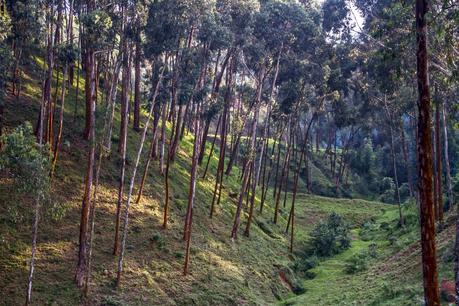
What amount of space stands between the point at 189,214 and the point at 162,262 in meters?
3.05

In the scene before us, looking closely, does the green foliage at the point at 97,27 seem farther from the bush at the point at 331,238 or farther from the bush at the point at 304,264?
the bush at the point at 331,238

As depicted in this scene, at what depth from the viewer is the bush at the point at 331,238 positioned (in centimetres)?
3894

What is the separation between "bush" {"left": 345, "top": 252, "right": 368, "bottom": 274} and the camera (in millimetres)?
30872

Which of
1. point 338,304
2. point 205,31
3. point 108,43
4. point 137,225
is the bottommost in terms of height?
point 338,304

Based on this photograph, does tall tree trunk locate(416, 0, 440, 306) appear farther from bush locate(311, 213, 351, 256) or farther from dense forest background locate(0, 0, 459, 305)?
bush locate(311, 213, 351, 256)

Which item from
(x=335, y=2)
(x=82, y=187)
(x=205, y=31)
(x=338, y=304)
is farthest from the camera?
(x=335, y=2)

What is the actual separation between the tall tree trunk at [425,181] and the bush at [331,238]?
28.4m

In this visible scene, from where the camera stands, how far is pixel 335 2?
4234cm

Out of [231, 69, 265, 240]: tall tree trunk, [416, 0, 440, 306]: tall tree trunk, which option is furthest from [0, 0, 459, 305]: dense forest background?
[231, 69, 265, 240]: tall tree trunk

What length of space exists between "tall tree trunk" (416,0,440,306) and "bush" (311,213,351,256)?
93.2ft

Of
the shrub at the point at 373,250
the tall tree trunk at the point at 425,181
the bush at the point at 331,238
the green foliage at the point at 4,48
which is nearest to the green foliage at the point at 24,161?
the green foliage at the point at 4,48

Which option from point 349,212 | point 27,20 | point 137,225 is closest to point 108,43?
point 27,20

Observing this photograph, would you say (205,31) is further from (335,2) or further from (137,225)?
(335,2)

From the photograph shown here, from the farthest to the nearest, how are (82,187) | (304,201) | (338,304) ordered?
(304,201) → (82,187) → (338,304)
